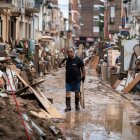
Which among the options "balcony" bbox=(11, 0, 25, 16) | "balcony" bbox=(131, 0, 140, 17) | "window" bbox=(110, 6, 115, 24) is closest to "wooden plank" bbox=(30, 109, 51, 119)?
"balcony" bbox=(11, 0, 25, 16)

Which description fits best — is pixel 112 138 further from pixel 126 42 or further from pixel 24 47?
pixel 24 47

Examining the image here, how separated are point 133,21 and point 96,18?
77558 millimetres

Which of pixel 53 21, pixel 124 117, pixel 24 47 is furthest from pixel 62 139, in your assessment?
pixel 53 21

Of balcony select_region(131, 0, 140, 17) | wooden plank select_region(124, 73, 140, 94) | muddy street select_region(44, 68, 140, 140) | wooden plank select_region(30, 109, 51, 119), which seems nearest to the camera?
muddy street select_region(44, 68, 140, 140)

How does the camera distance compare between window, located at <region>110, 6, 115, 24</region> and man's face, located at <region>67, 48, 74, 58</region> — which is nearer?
man's face, located at <region>67, 48, 74, 58</region>

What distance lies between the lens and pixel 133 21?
52844 mm

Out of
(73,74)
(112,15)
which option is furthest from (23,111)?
(112,15)

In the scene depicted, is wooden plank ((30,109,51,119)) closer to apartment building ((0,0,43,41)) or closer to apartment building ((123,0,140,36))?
apartment building ((0,0,43,41))

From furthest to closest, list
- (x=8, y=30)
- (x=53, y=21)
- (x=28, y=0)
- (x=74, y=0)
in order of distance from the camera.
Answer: (x=74, y=0), (x=53, y=21), (x=28, y=0), (x=8, y=30)

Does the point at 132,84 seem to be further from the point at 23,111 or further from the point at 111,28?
the point at 111,28

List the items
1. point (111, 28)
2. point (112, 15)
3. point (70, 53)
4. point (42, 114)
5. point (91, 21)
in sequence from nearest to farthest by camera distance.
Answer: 1. point (42, 114)
2. point (70, 53)
3. point (111, 28)
4. point (112, 15)
5. point (91, 21)

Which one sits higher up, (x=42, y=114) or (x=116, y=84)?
(x=42, y=114)

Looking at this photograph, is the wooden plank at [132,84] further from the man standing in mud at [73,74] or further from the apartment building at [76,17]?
the apartment building at [76,17]

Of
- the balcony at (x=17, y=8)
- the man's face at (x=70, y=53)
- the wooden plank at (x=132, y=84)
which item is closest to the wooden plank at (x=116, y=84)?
the wooden plank at (x=132, y=84)
